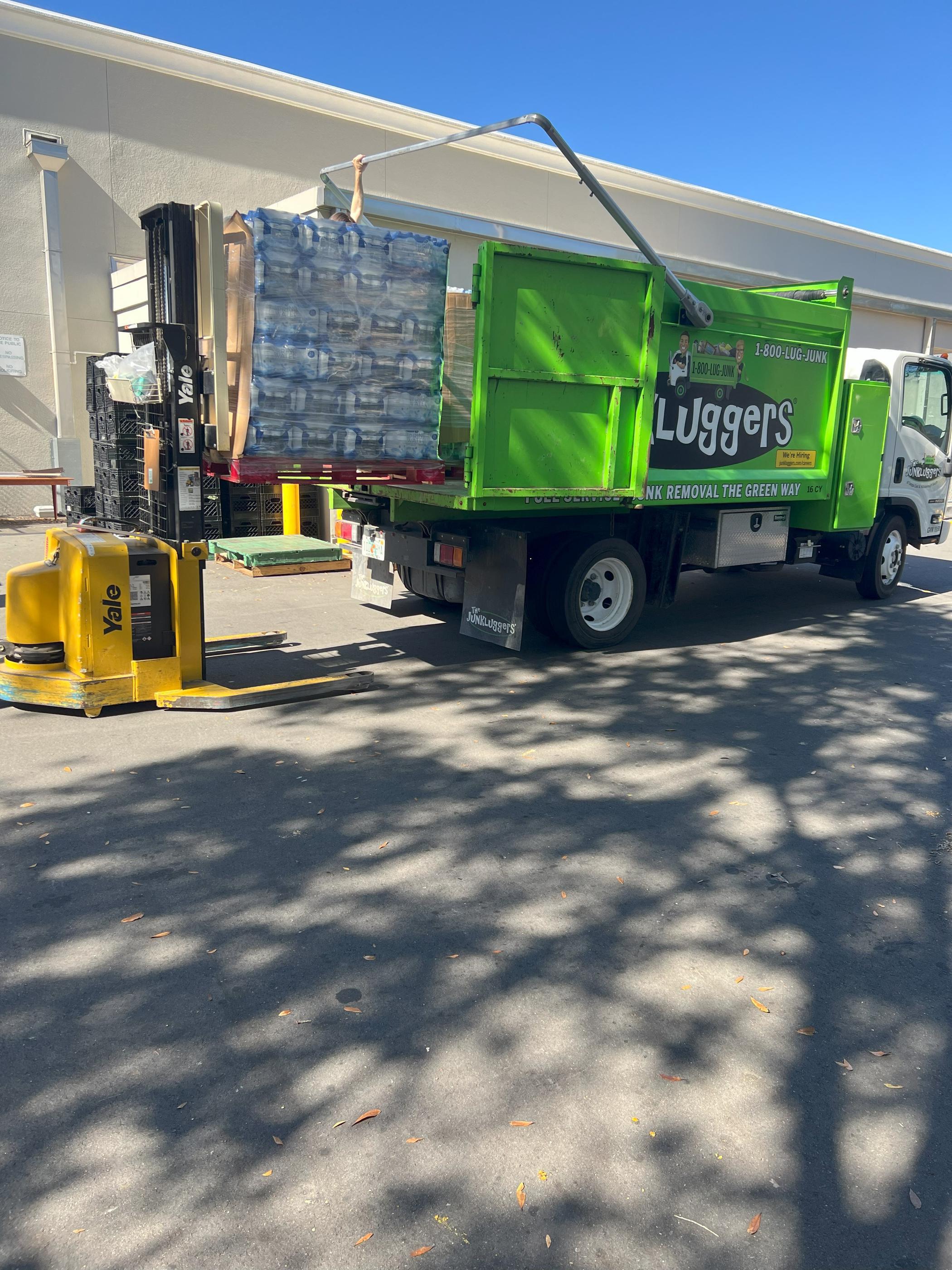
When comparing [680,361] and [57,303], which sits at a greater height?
[57,303]

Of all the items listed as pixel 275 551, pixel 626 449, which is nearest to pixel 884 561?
pixel 626 449

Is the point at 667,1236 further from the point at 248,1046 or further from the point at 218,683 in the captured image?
the point at 218,683

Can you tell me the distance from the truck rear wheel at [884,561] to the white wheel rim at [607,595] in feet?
13.0

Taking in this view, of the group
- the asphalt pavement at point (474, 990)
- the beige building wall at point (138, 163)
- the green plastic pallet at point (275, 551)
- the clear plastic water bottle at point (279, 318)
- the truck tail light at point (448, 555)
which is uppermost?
the beige building wall at point (138, 163)

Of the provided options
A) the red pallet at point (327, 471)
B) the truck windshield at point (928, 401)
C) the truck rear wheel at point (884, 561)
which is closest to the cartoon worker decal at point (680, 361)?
the red pallet at point (327, 471)

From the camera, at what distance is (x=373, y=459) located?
643 centimetres

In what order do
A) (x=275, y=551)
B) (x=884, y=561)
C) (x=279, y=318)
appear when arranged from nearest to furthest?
(x=279, y=318) < (x=884, y=561) < (x=275, y=551)

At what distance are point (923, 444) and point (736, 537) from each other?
326 centimetres

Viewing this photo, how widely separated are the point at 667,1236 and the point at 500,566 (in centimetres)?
544

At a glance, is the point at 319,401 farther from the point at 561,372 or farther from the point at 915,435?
the point at 915,435

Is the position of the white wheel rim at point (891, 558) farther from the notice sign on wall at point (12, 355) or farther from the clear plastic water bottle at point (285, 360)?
the notice sign on wall at point (12, 355)

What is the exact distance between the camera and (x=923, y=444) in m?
10.9

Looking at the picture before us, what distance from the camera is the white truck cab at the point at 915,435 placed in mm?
10382

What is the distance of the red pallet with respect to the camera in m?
6.06
